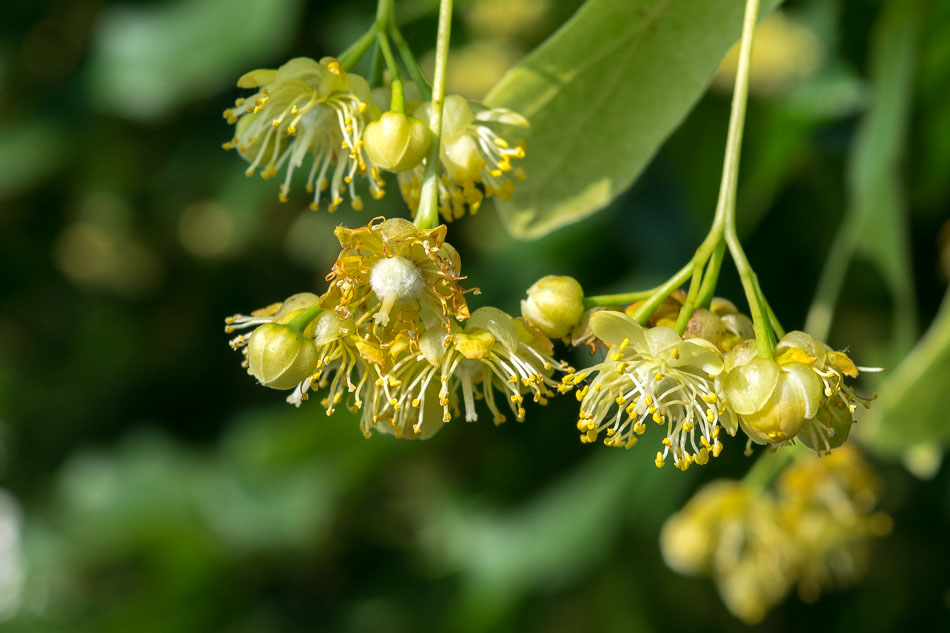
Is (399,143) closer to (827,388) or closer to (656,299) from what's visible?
(656,299)

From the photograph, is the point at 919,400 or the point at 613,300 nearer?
the point at 613,300

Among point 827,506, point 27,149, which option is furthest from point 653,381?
point 27,149

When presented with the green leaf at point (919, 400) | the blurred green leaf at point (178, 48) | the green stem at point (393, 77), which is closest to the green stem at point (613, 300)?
the green stem at point (393, 77)

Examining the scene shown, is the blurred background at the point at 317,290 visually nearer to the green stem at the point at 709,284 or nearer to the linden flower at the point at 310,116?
the linden flower at the point at 310,116

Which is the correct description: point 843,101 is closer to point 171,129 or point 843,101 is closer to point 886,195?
point 886,195

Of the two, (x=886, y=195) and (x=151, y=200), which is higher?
(x=886, y=195)

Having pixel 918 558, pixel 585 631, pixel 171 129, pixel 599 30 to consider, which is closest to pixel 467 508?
pixel 585 631

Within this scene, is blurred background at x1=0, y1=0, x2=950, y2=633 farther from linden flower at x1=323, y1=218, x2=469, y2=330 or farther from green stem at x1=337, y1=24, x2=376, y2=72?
linden flower at x1=323, y1=218, x2=469, y2=330
